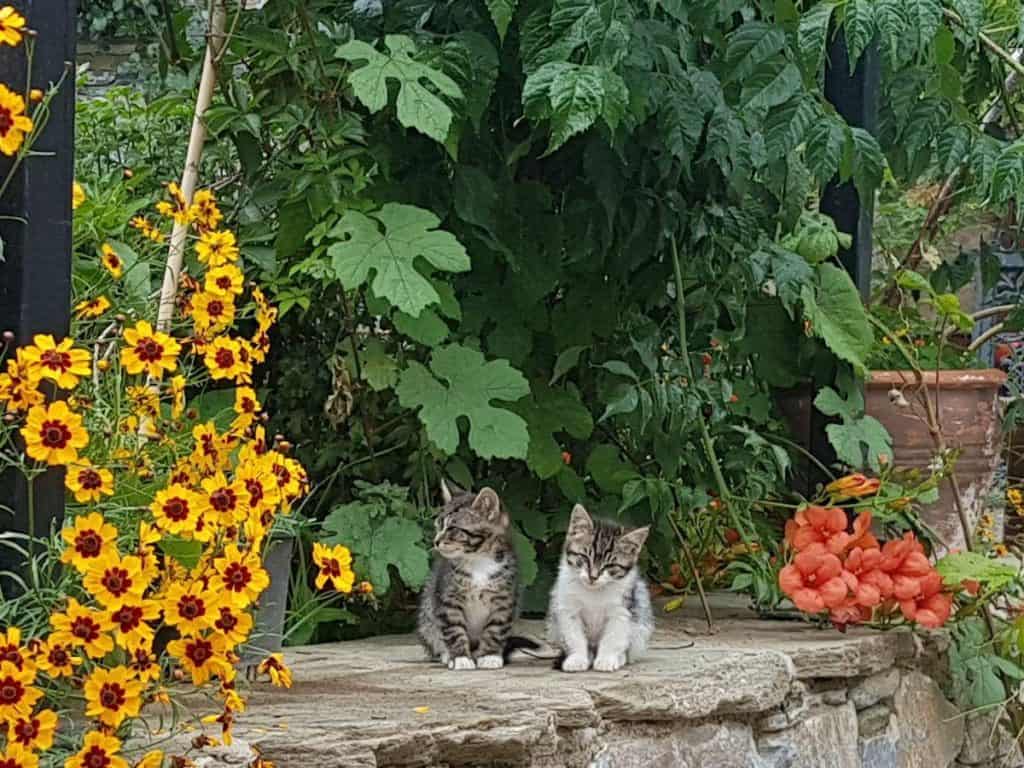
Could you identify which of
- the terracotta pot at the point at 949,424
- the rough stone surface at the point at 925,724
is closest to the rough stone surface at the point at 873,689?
the rough stone surface at the point at 925,724

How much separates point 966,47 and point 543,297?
99cm

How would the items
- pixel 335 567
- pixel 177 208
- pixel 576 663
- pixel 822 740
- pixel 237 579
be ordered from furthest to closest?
pixel 822 740 < pixel 576 663 < pixel 177 208 < pixel 335 567 < pixel 237 579

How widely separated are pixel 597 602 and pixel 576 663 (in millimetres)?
114

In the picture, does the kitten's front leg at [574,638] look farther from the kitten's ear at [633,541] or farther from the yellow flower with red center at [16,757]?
the yellow flower with red center at [16,757]

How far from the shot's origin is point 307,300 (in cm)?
285

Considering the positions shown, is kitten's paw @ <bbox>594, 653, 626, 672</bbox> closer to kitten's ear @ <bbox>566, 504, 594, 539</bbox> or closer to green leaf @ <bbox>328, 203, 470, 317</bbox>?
kitten's ear @ <bbox>566, 504, 594, 539</bbox>

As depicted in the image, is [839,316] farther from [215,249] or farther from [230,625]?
[230,625]

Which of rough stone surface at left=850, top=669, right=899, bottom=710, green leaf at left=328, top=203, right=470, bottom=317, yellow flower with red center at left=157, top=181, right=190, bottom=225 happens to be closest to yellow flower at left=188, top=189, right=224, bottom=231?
yellow flower with red center at left=157, top=181, right=190, bottom=225

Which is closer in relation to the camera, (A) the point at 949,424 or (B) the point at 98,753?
(B) the point at 98,753

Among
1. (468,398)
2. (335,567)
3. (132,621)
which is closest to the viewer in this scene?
(132,621)

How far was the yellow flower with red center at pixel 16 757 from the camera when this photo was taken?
169cm

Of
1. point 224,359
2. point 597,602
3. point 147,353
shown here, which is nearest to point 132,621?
point 147,353

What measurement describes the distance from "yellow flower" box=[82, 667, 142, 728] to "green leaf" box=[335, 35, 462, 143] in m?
1.16

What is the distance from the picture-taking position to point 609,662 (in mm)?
2664
